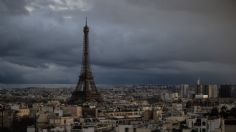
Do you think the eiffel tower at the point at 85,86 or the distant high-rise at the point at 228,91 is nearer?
the distant high-rise at the point at 228,91

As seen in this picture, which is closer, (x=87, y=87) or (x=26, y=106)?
(x=26, y=106)

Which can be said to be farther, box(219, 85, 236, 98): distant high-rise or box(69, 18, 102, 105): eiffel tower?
box(69, 18, 102, 105): eiffel tower

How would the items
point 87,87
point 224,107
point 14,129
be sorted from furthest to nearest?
point 87,87, point 224,107, point 14,129

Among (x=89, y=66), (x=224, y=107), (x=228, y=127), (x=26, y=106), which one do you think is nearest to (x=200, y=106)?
(x=224, y=107)

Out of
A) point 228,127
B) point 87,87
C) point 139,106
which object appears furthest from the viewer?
point 87,87

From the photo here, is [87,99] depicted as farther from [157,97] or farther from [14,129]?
[14,129]

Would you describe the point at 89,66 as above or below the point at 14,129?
above

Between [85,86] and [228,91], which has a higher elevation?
[85,86]

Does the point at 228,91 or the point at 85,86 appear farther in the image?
the point at 85,86
